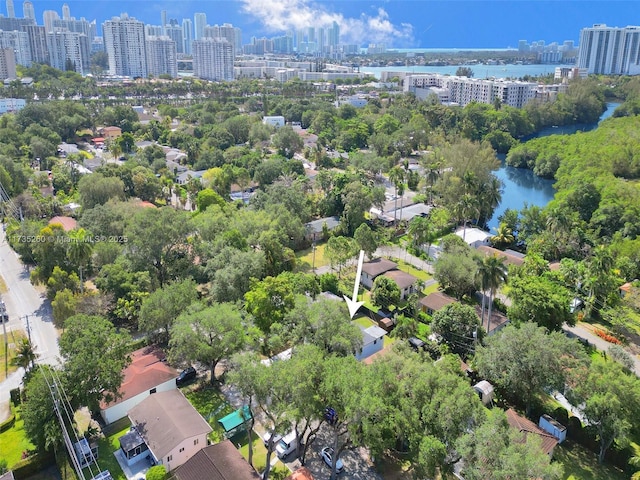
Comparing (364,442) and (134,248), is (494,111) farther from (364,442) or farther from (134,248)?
(364,442)

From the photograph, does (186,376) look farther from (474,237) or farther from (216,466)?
(474,237)

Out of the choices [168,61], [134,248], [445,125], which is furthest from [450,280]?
[168,61]

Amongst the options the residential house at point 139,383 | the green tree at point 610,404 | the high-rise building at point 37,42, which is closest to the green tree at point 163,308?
the residential house at point 139,383

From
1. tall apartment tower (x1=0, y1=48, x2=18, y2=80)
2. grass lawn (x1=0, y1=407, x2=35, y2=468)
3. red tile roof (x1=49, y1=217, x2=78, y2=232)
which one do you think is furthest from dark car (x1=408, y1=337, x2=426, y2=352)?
tall apartment tower (x1=0, y1=48, x2=18, y2=80)

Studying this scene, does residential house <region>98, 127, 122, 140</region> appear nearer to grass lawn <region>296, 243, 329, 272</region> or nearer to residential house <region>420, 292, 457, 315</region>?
grass lawn <region>296, 243, 329, 272</region>

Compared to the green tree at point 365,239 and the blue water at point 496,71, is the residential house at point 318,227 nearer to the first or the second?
the green tree at point 365,239

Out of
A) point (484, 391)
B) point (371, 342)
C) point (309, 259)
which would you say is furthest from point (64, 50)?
point (484, 391)
